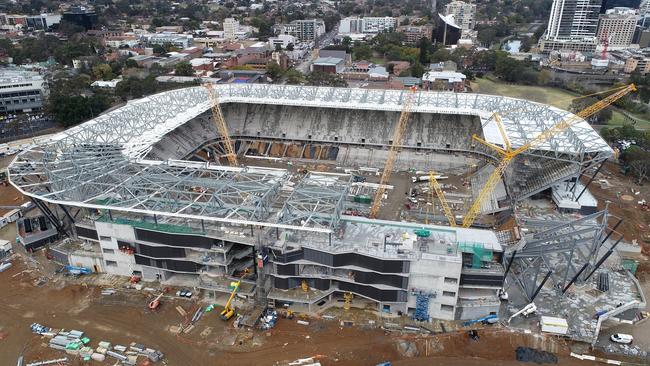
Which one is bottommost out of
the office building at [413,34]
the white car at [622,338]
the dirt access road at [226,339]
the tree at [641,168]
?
the dirt access road at [226,339]

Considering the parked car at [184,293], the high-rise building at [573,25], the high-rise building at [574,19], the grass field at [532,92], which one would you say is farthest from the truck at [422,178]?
the high-rise building at [574,19]

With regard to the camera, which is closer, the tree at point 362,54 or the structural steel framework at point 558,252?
the structural steel framework at point 558,252

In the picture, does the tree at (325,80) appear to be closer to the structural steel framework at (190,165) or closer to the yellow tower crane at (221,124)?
the structural steel framework at (190,165)

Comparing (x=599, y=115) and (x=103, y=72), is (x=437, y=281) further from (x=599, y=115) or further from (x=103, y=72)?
(x=103, y=72)

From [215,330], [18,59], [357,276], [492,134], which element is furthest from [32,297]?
[18,59]

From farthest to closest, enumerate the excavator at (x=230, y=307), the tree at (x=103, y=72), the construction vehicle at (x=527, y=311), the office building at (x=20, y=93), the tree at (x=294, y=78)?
the tree at (x=103, y=72), the tree at (x=294, y=78), the office building at (x=20, y=93), the excavator at (x=230, y=307), the construction vehicle at (x=527, y=311)

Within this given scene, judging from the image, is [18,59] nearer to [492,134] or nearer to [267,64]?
[267,64]

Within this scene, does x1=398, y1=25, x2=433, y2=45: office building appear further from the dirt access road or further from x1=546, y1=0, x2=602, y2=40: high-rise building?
the dirt access road
